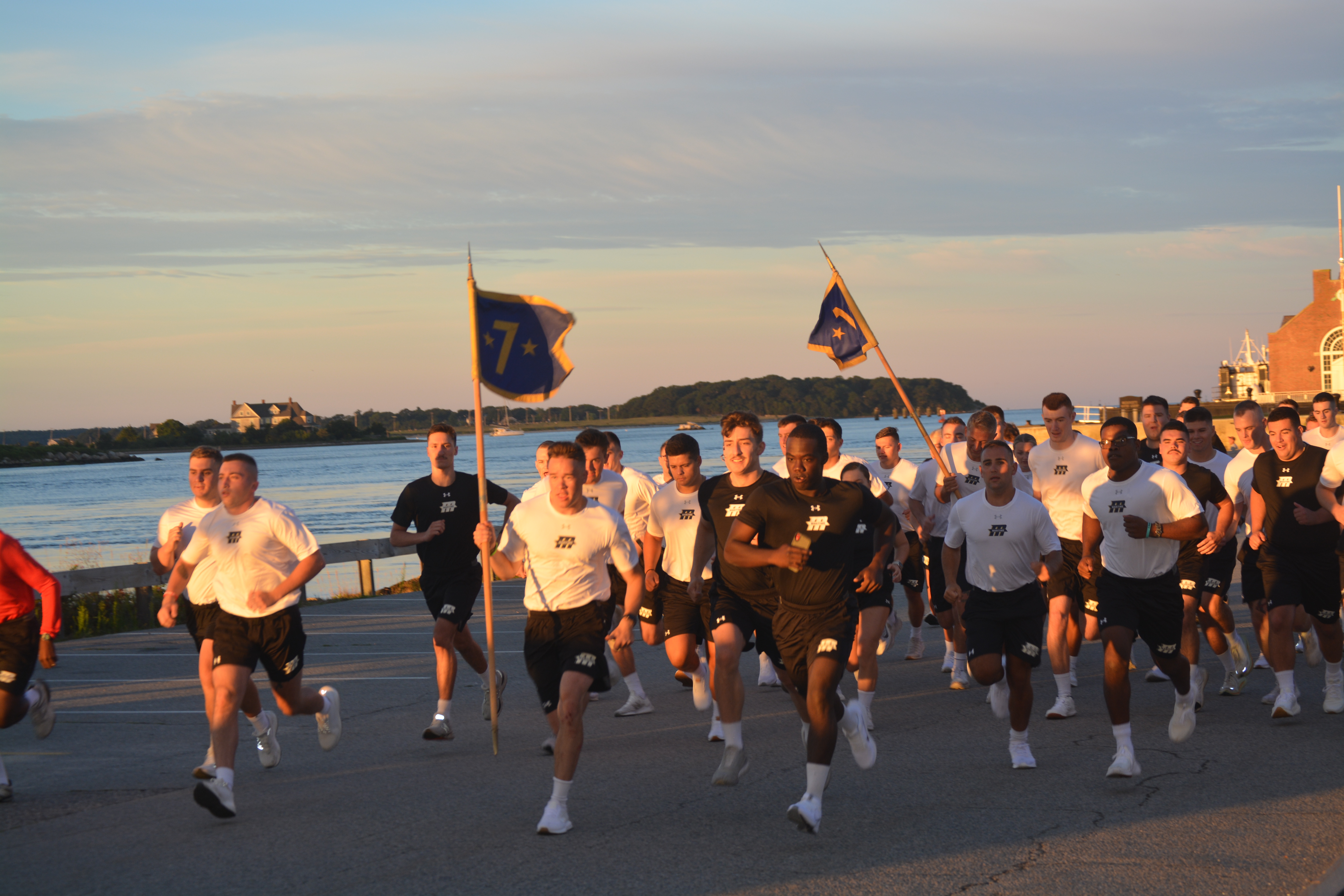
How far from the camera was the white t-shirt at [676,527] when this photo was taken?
9.07m

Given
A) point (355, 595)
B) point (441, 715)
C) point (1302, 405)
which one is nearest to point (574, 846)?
point (441, 715)

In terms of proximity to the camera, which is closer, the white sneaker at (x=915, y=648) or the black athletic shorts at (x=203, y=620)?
the black athletic shorts at (x=203, y=620)

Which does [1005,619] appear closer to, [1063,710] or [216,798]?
[1063,710]

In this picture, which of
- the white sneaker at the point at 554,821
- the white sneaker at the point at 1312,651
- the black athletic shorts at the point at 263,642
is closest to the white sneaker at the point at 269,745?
the black athletic shorts at the point at 263,642

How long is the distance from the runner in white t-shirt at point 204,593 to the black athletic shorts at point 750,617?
282 centimetres

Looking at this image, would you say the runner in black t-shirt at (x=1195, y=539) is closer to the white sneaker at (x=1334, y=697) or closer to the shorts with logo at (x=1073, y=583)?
the shorts with logo at (x=1073, y=583)

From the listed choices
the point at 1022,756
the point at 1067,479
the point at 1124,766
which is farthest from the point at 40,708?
the point at 1067,479

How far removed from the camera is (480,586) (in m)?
9.73

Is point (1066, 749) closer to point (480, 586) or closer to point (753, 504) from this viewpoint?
point (753, 504)

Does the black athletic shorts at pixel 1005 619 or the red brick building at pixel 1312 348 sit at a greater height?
the red brick building at pixel 1312 348

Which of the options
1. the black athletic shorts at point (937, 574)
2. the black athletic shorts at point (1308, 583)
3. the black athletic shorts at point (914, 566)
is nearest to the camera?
the black athletic shorts at point (1308, 583)

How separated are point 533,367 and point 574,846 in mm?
3434

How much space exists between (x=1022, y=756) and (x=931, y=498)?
4675 mm

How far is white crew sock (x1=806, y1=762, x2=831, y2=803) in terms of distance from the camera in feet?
20.6
